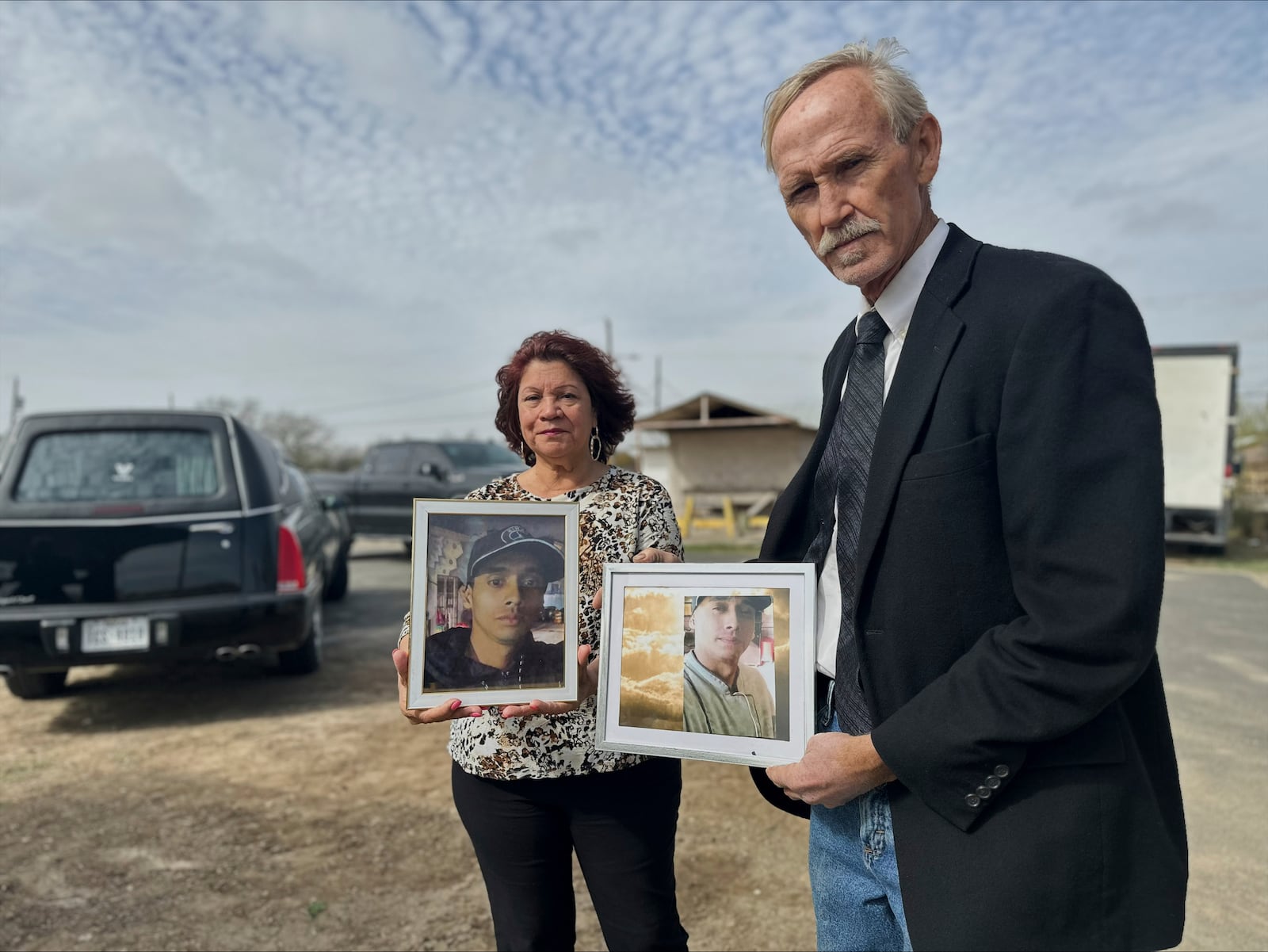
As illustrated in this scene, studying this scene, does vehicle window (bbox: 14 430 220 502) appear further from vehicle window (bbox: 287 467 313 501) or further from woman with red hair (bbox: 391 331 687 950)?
woman with red hair (bbox: 391 331 687 950)

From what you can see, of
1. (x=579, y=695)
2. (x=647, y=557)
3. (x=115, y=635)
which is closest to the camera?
(x=579, y=695)

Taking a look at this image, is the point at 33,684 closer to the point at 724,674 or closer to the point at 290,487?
the point at 290,487

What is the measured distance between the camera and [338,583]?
1019cm

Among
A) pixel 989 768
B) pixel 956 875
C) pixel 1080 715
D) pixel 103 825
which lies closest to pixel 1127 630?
pixel 1080 715

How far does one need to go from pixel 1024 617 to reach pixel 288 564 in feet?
16.8

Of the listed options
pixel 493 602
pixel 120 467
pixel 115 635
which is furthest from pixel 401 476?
pixel 493 602

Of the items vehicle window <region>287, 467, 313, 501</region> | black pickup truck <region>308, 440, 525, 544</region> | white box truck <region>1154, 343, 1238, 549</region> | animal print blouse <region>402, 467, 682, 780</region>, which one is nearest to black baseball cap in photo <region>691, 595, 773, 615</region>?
animal print blouse <region>402, 467, 682, 780</region>

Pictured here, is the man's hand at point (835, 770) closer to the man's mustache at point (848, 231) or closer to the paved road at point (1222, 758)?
the man's mustache at point (848, 231)

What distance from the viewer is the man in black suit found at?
1.16 meters

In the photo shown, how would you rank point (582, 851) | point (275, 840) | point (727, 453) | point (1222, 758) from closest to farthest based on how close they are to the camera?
1. point (582, 851)
2. point (275, 840)
3. point (1222, 758)
4. point (727, 453)

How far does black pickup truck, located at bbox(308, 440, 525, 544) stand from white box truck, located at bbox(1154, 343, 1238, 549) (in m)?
11.1

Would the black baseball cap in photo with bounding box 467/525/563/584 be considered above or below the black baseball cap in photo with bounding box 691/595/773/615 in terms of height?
above

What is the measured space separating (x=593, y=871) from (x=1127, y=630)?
1557 mm

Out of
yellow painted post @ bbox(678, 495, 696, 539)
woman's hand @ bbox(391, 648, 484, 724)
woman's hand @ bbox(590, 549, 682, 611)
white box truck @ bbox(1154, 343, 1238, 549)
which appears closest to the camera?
woman's hand @ bbox(391, 648, 484, 724)
